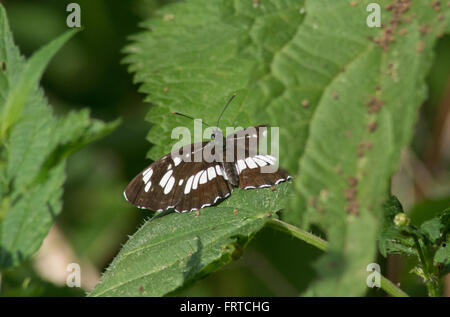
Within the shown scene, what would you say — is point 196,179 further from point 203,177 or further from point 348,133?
point 348,133

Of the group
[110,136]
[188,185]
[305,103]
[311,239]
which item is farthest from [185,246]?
[110,136]

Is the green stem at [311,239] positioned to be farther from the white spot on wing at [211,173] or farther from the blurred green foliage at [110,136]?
the blurred green foliage at [110,136]

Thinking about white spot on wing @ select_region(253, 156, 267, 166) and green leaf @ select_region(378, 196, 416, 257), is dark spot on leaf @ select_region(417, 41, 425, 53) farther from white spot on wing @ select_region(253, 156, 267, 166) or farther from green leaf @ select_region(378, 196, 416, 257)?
white spot on wing @ select_region(253, 156, 267, 166)

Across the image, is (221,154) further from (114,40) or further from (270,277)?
(114,40)

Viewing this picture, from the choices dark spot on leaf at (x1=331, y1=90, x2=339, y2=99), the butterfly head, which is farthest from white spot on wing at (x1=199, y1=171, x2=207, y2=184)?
dark spot on leaf at (x1=331, y1=90, x2=339, y2=99)
